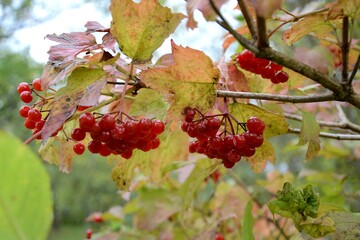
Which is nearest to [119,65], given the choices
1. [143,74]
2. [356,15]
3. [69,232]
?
[143,74]

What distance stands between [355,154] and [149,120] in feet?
4.79

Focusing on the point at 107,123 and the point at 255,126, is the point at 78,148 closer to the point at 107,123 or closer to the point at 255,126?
the point at 107,123

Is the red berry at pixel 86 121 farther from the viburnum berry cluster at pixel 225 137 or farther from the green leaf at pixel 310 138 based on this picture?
the green leaf at pixel 310 138

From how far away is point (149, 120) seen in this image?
0.75 meters

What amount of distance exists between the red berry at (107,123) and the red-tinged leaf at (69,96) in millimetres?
53

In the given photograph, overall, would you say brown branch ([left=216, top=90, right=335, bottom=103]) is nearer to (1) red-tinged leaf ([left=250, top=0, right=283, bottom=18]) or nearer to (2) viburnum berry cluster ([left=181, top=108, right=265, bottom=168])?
(2) viburnum berry cluster ([left=181, top=108, right=265, bottom=168])

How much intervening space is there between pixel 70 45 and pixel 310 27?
450 millimetres

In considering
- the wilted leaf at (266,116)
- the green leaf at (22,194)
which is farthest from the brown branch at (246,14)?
the green leaf at (22,194)

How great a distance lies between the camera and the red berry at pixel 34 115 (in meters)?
0.80

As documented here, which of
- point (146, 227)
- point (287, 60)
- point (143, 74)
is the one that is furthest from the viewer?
point (146, 227)

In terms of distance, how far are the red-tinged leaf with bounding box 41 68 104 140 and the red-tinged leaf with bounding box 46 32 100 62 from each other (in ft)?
0.14

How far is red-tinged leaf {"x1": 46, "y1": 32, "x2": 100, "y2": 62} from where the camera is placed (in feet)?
2.52

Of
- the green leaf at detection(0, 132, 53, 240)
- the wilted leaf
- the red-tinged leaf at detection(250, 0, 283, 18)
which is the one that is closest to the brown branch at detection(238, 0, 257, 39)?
the red-tinged leaf at detection(250, 0, 283, 18)

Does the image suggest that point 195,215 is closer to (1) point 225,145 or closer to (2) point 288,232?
(2) point 288,232
